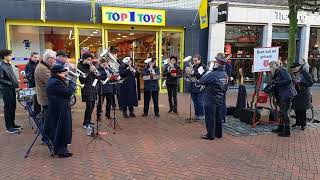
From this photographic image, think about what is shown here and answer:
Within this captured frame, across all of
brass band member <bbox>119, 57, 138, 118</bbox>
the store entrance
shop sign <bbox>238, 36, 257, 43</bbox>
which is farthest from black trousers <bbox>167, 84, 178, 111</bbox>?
shop sign <bbox>238, 36, 257, 43</bbox>

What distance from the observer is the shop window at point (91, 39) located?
13055 millimetres

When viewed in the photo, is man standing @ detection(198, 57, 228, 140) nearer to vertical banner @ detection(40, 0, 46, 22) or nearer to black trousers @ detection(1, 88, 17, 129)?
black trousers @ detection(1, 88, 17, 129)

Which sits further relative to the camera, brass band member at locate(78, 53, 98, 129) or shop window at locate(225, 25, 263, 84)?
shop window at locate(225, 25, 263, 84)

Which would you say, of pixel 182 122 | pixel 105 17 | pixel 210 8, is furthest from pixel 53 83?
pixel 210 8

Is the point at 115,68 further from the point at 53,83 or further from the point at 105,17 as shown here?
the point at 105,17

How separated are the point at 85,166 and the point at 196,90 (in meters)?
4.20

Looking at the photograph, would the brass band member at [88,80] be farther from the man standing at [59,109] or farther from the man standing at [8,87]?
the man standing at [8,87]

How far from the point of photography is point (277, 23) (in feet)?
50.2

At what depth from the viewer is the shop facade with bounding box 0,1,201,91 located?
39.6ft

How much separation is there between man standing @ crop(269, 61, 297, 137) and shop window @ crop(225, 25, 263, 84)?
7.73m

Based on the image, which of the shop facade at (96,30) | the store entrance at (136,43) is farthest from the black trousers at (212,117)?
the shop facade at (96,30)

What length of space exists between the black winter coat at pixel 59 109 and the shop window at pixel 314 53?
14307 mm

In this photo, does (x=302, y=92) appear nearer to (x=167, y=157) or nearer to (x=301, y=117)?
(x=301, y=117)

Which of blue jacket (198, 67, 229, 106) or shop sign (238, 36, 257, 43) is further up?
shop sign (238, 36, 257, 43)
